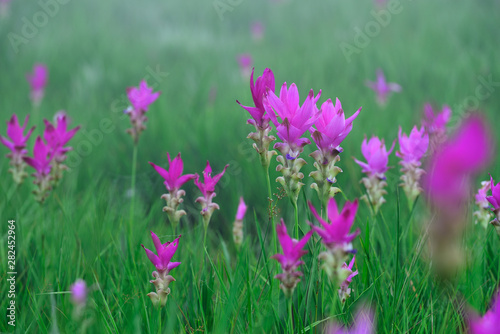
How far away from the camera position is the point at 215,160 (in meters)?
2.56

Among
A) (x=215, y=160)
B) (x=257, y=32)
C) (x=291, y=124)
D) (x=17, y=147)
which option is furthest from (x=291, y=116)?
(x=257, y=32)

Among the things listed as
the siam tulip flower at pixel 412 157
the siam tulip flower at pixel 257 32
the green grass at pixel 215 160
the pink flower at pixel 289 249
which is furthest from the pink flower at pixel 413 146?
the siam tulip flower at pixel 257 32

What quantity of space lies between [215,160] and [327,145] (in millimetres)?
1703

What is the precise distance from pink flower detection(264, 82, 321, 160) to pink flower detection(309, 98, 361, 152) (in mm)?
21

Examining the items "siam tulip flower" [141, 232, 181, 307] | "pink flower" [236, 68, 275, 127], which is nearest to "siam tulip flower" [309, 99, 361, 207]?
"pink flower" [236, 68, 275, 127]

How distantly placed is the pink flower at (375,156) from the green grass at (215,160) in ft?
0.43

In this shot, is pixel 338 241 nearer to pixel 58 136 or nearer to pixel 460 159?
pixel 460 159

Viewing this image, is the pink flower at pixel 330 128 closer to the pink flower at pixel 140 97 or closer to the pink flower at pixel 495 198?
the pink flower at pixel 495 198

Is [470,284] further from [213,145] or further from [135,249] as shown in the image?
[213,145]

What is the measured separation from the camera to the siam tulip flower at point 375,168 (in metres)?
1.21

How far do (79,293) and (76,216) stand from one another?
114 centimetres

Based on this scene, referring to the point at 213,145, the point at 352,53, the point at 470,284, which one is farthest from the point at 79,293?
the point at 352,53

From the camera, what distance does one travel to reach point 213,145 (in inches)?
104

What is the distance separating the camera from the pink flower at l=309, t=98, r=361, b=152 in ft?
2.83
